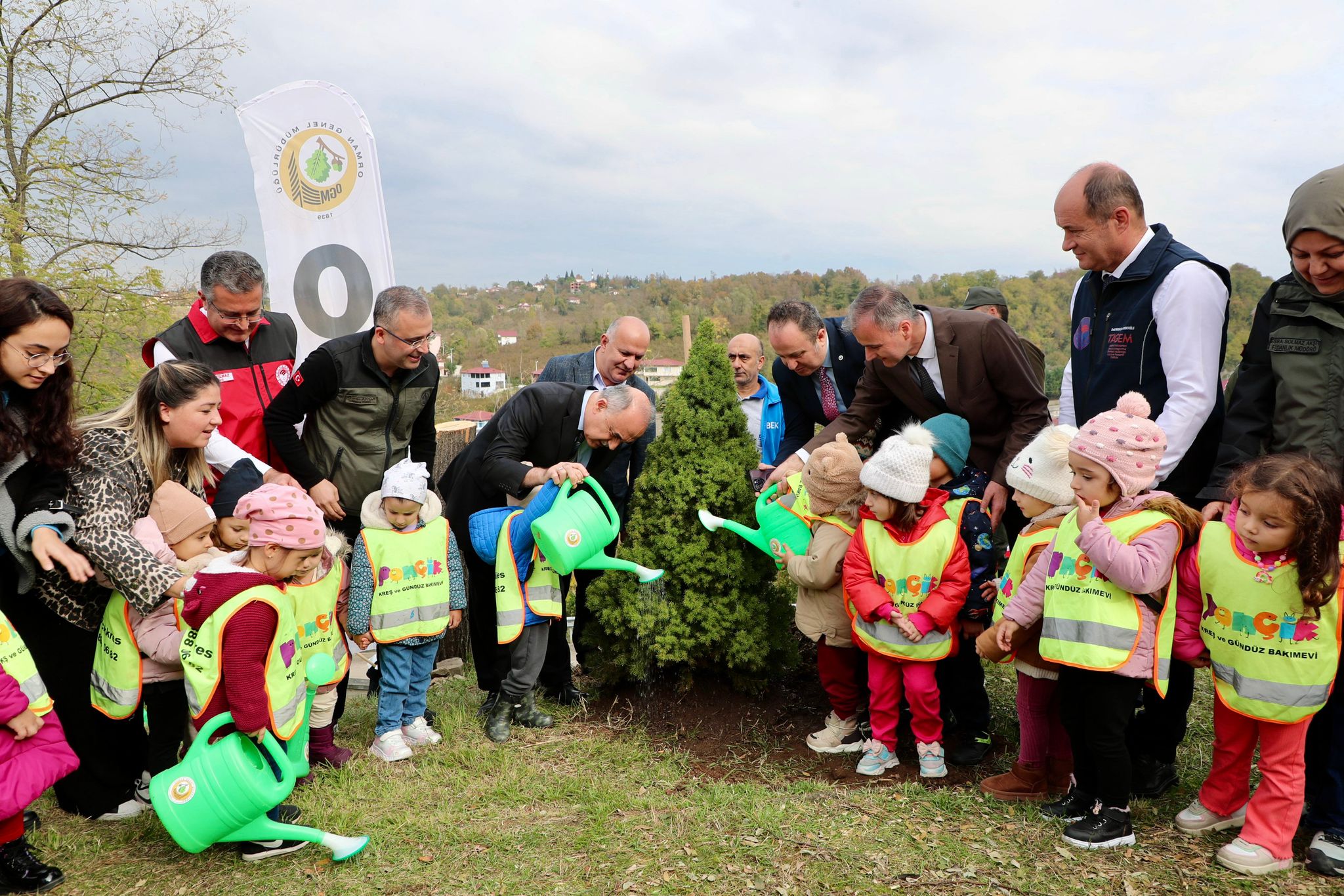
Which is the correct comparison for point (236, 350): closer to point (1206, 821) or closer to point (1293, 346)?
point (1293, 346)

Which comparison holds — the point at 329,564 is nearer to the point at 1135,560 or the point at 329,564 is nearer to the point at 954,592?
the point at 954,592

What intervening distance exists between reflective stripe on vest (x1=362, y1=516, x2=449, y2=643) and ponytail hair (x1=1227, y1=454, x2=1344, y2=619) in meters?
3.48

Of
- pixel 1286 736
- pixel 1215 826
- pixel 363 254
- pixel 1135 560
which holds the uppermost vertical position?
pixel 363 254

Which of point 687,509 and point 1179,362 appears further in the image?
point 687,509

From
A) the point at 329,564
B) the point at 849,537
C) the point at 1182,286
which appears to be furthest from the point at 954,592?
the point at 329,564

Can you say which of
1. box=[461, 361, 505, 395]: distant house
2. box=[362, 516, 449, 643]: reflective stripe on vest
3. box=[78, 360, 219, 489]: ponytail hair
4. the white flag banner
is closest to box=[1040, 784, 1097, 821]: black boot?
box=[362, 516, 449, 643]: reflective stripe on vest

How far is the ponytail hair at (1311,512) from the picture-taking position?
2.80m

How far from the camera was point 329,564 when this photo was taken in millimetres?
3932

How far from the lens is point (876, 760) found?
3922mm

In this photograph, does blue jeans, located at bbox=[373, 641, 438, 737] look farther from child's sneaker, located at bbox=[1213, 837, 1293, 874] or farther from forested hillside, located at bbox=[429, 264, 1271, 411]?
forested hillside, located at bbox=[429, 264, 1271, 411]

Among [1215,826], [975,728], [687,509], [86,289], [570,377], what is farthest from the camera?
[86,289]

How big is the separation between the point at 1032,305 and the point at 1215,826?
64.3 feet

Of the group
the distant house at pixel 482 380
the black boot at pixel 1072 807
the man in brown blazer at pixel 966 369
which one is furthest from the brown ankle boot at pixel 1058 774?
the distant house at pixel 482 380

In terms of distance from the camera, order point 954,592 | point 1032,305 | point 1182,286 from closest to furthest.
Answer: point 1182,286 < point 954,592 < point 1032,305
